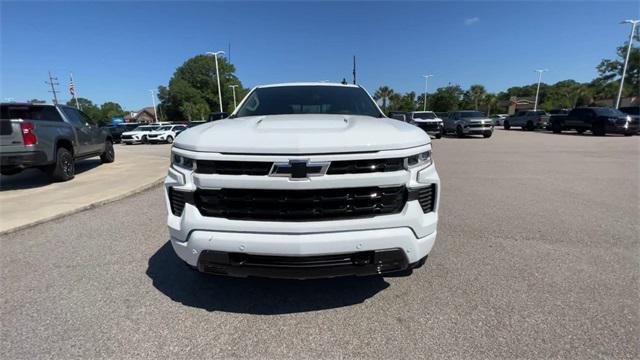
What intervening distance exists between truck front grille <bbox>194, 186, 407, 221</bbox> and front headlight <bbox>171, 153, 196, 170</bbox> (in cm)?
18

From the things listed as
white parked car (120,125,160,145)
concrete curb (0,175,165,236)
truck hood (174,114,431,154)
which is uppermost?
truck hood (174,114,431,154)

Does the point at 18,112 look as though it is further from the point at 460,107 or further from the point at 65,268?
the point at 460,107

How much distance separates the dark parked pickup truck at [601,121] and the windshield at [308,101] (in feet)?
73.9

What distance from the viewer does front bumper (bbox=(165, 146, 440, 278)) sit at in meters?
1.99

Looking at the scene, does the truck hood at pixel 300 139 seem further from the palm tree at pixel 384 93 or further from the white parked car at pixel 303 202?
the palm tree at pixel 384 93

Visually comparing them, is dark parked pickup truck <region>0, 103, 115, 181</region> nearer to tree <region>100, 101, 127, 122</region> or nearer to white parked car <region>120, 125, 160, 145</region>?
white parked car <region>120, 125, 160, 145</region>

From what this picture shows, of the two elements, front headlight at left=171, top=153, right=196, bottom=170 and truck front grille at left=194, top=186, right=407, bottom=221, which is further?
front headlight at left=171, top=153, right=196, bottom=170

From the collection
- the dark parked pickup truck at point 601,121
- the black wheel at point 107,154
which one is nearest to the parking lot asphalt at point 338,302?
the black wheel at point 107,154

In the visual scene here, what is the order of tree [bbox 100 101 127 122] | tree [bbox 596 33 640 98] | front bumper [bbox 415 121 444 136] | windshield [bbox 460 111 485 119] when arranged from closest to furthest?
front bumper [bbox 415 121 444 136] < windshield [bbox 460 111 485 119] < tree [bbox 596 33 640 98] < tree [bbox 100 101 127 122]

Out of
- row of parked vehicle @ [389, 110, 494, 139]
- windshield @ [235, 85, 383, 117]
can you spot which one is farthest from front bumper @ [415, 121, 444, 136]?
windshield @ [235, 85, 383, 117]

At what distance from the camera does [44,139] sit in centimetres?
660

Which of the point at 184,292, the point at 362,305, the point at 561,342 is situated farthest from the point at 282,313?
the point at 561,342

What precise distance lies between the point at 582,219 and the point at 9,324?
6.23m

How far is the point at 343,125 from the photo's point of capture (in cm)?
239
